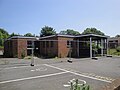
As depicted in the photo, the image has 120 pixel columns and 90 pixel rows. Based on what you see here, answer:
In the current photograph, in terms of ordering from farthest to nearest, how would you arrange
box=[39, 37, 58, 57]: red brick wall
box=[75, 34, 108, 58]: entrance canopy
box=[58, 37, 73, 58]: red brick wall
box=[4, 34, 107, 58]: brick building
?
box=[75, 34, 108, 58]: entrance canopy, box=[39, 37, 58, 57]: red brick wall, box=[4, 34, 107, 58]: brick building, box=[58, 37, 73, 58]: red brick wall

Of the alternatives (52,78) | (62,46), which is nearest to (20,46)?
(62,46)

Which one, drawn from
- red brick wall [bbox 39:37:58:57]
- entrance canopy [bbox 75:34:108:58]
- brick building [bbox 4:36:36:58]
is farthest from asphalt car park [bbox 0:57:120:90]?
entrance canopy [bbox 75:34:108:58]

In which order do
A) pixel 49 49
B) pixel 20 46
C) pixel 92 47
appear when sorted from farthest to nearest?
pixel 92 47 → pixel 49 49 → pixel 20 46

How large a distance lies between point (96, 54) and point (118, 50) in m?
7.21

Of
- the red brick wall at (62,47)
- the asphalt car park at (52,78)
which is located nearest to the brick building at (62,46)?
the red brick wall at (62,47)

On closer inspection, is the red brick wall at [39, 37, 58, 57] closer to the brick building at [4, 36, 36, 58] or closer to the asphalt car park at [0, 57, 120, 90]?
the brick building at [4, 36, 36, 58]

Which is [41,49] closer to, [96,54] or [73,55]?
[73,55]

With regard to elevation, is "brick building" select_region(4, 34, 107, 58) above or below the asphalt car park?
above

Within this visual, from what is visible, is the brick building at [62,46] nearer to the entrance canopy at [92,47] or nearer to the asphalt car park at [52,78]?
the entrance canopy at [92,47]

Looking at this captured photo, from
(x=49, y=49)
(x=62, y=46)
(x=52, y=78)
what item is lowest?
(x=52, y=78)

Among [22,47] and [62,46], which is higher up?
[62,46]

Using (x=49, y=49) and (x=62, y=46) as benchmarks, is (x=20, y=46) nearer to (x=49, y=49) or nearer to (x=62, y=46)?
(x=49, y=49)

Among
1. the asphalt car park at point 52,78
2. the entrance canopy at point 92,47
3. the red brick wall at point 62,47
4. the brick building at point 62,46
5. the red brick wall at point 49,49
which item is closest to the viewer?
the asphalt car park at point 52,78

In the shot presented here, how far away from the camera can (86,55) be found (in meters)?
27.7
